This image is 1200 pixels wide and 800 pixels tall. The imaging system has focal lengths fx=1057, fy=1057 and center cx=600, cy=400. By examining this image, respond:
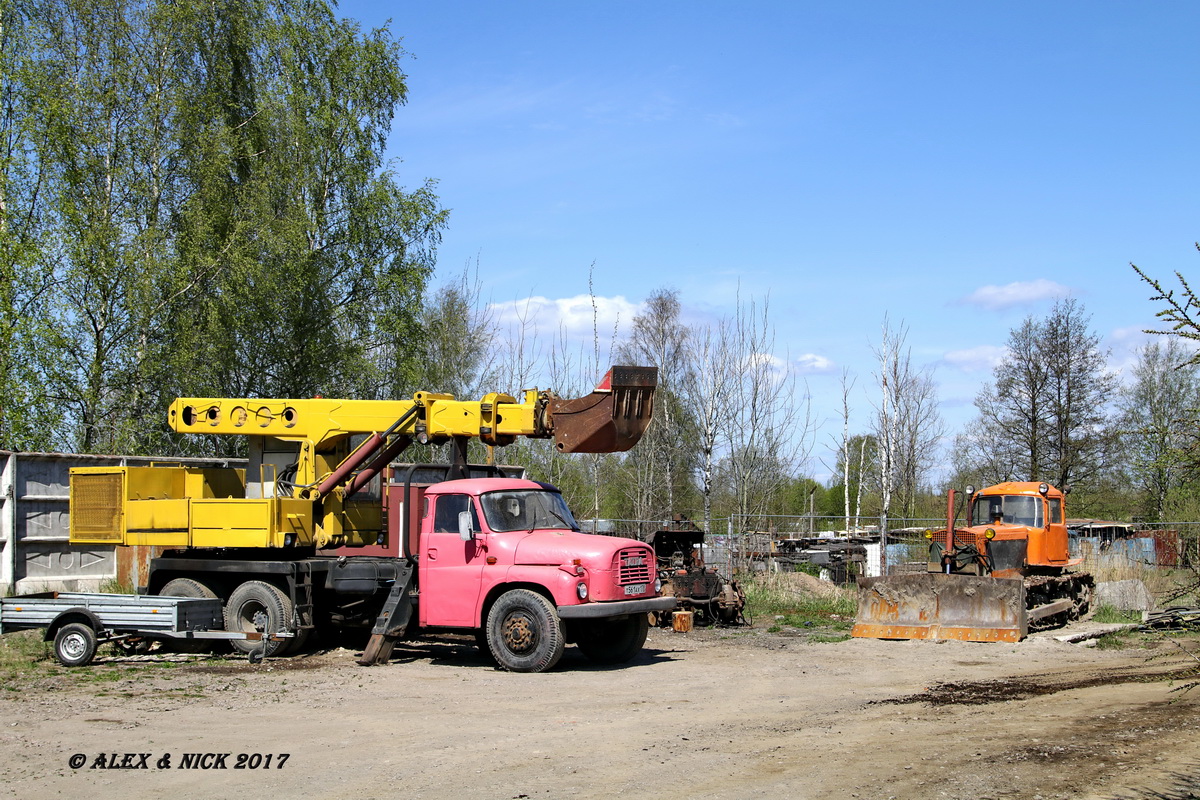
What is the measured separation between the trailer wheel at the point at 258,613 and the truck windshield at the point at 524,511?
2939mm

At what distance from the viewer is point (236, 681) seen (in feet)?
38.7

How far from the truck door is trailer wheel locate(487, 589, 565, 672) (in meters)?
0.43

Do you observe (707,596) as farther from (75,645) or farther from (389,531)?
(75,645)

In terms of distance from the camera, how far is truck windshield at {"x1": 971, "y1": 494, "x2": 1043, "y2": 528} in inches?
812

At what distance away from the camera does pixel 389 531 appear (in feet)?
47.8

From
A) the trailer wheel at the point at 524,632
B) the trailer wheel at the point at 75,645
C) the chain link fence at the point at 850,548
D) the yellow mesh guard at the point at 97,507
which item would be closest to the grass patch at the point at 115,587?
the yellow mesh guard at the point at 97,507

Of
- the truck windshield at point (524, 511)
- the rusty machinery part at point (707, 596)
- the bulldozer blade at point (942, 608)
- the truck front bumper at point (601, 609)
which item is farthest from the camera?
the rusty machinery part at point (707, 596)

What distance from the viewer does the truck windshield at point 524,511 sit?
13320 mm

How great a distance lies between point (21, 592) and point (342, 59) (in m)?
19.2

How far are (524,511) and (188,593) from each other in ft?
15.5

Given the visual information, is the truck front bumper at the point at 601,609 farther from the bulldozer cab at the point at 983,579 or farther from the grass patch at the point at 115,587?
the grass patch at the point at 115,587

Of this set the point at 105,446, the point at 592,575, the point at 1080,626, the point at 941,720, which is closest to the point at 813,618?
the point at 1080,626

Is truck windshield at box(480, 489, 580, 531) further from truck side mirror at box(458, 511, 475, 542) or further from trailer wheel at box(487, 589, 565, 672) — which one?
trailer wheel at box(487, 589, 565, 672)

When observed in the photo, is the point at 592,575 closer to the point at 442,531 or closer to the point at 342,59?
the point at 442,531
